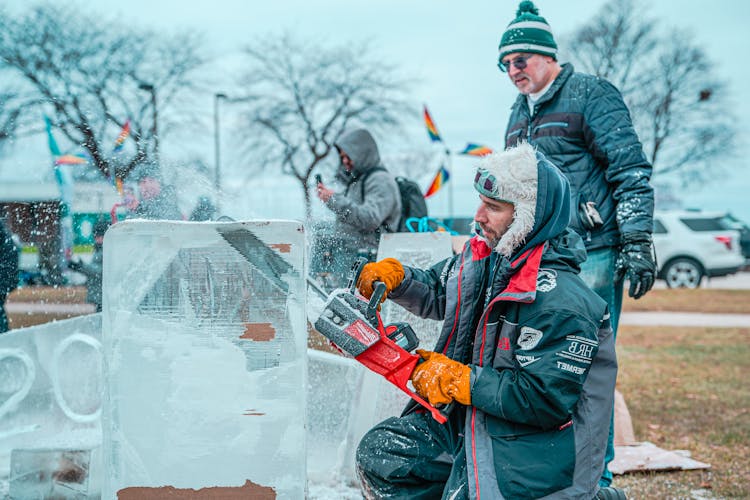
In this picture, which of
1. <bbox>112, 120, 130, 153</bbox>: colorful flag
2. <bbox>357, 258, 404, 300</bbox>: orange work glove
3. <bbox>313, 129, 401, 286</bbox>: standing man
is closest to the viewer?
<bbox>357, 258, 404, 300</bbox>: orange work glove

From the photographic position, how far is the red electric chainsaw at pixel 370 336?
79.0 inches

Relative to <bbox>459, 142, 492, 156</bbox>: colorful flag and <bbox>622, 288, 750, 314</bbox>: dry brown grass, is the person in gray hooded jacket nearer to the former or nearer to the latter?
<bbox>459, 142, 492, 156</bbox>: colorful flag

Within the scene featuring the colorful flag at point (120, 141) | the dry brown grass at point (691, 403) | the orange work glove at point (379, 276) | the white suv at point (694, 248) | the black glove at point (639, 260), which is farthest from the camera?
the white suv at point (694, 248)

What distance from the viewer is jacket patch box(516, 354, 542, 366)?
191 cm

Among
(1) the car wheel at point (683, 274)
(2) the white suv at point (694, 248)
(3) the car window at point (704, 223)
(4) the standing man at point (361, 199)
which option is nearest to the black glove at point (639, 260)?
(4) the standing man at point (361, 199)

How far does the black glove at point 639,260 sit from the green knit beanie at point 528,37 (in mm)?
899

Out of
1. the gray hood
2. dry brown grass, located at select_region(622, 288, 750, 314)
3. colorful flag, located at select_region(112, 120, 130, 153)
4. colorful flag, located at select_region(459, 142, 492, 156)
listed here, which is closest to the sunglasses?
the gray hood

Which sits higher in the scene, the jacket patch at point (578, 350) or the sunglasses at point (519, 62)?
the sunglasses at point (519, 62)

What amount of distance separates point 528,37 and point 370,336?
166 cm

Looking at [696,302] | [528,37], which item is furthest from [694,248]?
[528,37]

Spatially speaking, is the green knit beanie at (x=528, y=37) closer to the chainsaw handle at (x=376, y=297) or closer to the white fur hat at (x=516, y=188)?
the white fur hat at (x=516, y=188)

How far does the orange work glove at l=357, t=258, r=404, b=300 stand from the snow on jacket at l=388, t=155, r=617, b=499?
30 cm

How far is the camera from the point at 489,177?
2094 mm

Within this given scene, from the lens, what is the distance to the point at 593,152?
293 cm
